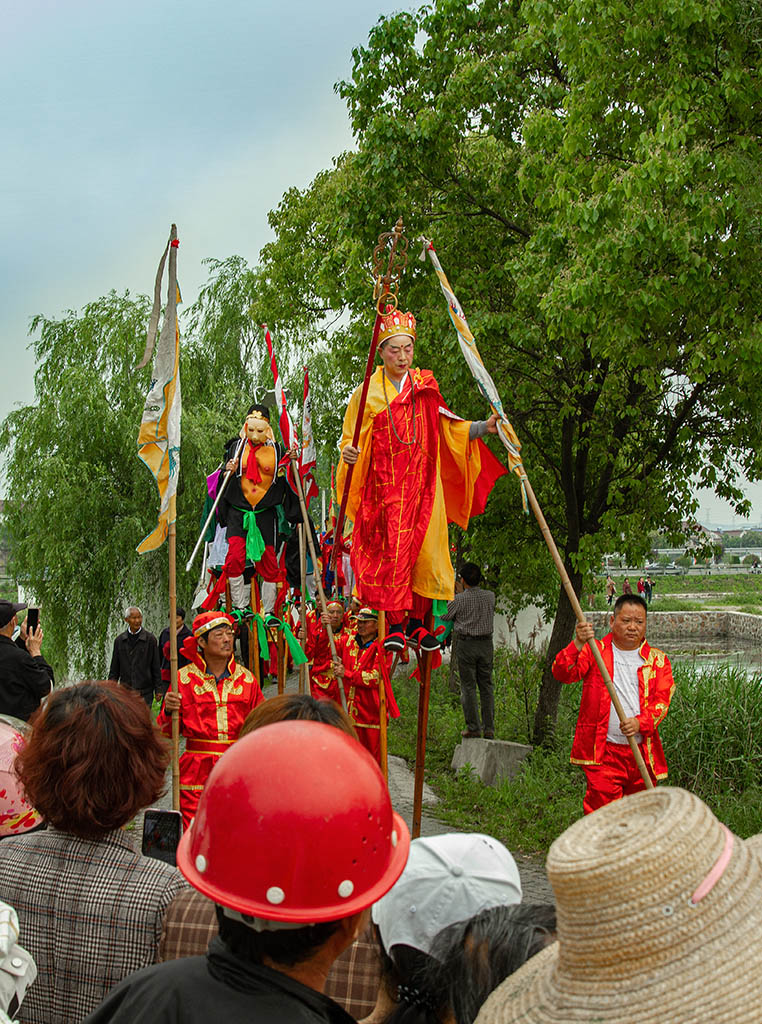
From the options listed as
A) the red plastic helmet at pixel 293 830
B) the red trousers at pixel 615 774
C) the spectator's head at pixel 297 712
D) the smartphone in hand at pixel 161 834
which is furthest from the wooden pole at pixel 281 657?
the red plastic helmet at pixel 293 830

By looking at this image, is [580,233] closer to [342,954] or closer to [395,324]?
[395,324]

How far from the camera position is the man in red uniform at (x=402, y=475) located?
5.86 m

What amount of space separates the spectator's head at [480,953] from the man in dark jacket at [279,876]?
378 mm

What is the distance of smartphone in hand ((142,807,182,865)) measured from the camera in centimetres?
352

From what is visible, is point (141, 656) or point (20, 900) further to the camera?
point (141, 656)

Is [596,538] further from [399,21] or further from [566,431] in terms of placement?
[399,21]

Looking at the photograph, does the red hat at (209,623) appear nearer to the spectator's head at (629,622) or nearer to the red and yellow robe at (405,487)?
the red and yellow robe at (405,487)

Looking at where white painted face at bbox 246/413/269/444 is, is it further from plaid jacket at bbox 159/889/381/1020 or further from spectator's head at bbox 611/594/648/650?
plaid jacket at bbox 159/889/381/1020

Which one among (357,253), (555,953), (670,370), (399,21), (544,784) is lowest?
(544,784)

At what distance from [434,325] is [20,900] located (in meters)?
7.96

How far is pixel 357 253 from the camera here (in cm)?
1019

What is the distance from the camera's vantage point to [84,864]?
241 centimetres

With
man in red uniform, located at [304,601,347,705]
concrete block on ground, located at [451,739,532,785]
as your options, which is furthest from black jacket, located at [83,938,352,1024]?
concrete block on ground, located at [451,739,532,785]

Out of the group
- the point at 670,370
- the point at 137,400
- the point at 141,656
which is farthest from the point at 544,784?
the point at 137,400
